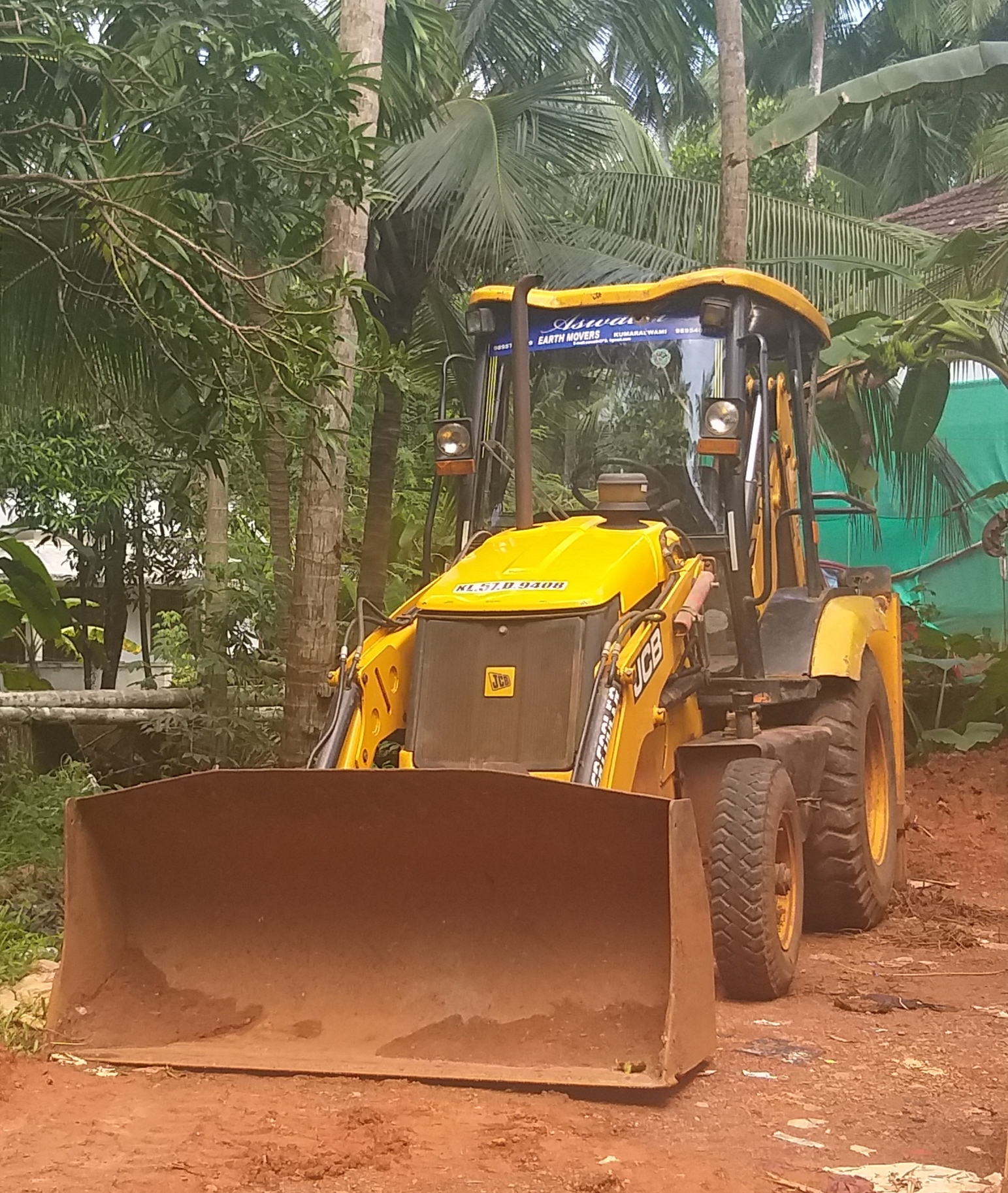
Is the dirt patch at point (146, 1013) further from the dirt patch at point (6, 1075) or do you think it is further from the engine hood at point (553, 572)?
the engine hood at point (553, 572)

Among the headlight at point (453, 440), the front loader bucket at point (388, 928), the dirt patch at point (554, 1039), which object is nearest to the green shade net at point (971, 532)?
the headlight at point (453, 440)

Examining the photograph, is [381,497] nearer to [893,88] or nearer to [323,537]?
[323,537]

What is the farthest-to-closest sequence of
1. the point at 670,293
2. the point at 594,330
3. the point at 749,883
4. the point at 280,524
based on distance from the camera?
the point at 280,524
the point at 594,330
the point at 670,293
the point at 749,883

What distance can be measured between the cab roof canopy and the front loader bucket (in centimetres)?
257

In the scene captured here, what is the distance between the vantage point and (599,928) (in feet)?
16.0

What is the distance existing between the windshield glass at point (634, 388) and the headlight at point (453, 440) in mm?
510

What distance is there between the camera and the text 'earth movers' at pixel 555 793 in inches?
189

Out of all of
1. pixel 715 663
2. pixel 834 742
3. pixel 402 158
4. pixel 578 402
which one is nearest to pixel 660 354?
pixel 578 402

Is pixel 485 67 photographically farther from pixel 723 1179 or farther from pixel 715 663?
pixel 723 1179

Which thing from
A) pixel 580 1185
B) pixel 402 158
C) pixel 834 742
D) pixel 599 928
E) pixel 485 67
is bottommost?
pixel 580 1185

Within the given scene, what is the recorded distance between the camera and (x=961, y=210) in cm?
1892

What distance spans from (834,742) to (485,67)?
1062 cm

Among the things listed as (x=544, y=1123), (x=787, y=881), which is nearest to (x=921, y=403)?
(x=787, y=881)

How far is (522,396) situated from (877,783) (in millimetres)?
3113
